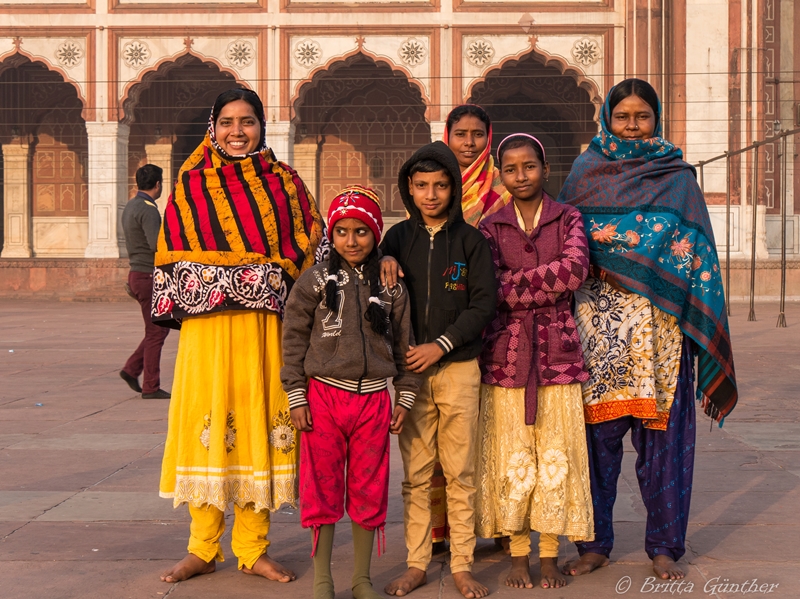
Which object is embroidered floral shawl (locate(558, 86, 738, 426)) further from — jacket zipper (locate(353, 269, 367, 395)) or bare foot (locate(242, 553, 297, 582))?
bare foot (locate(242, 553, 297, 582))

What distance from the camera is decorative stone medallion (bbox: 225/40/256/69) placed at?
17.1 m

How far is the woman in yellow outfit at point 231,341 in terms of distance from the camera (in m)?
2.97

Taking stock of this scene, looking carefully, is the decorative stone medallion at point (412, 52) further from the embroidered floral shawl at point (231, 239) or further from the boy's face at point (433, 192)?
the boy's face at point (433, 192)

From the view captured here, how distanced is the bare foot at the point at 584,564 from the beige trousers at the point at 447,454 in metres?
0.31

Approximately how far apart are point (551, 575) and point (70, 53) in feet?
53.8

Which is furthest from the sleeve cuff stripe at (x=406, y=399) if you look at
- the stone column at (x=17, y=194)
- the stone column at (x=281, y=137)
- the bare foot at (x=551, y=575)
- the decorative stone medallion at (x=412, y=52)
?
the stone column at (x=17, y=194)

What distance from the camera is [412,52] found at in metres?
17.0

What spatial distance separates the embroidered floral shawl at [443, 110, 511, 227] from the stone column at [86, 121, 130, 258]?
15006 millimetres

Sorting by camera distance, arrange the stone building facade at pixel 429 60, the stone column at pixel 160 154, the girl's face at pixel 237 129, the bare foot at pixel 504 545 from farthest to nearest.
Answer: the stone column at pixel 160 154
the stone building facade at pixel 429 60
the bare foot at pixel 504 545
the girl's face at pixel 237 129

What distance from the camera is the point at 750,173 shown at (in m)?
16.3

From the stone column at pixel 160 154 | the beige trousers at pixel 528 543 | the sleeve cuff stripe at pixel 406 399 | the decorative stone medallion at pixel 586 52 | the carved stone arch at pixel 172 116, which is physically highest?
the decorative stone medallion at pixel 586 52

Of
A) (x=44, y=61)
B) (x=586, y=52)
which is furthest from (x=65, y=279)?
(x=586, y=52)

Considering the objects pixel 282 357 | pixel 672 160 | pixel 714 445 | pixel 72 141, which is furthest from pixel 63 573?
pixel 72 141

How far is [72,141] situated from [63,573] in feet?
60.0
